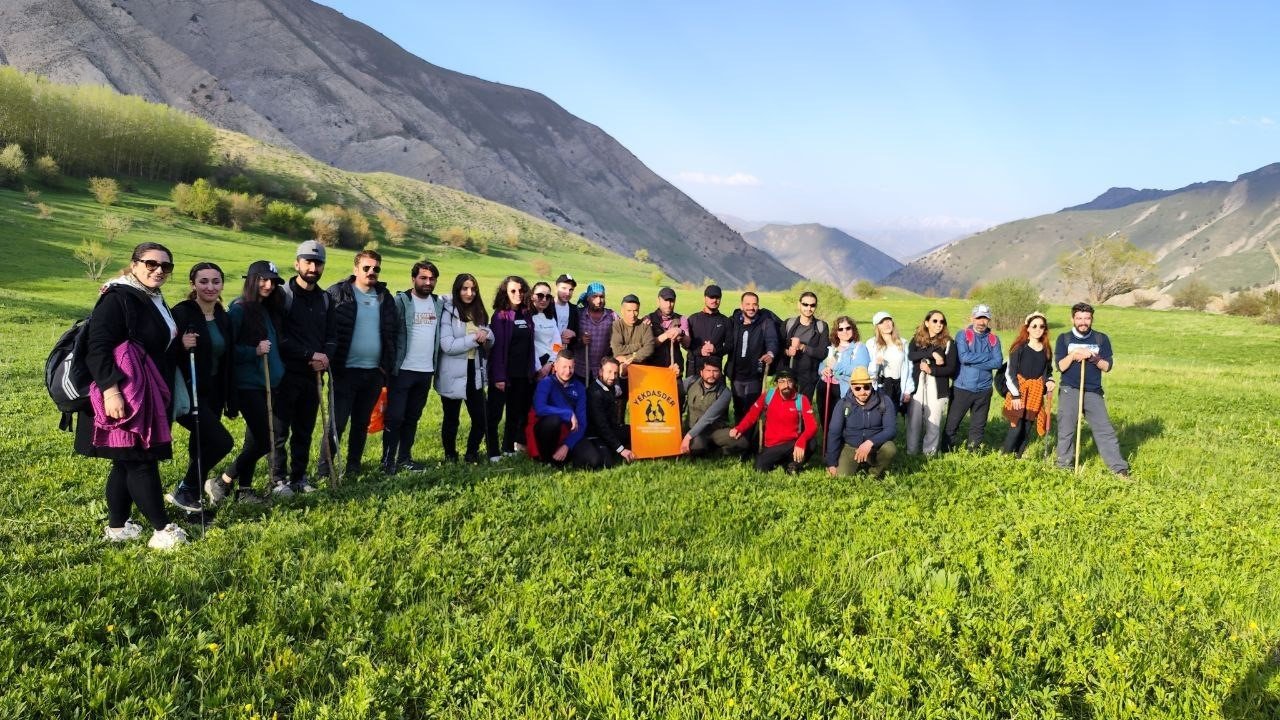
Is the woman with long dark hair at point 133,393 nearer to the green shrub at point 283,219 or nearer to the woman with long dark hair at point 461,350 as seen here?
the woman with long dark hair at point 461,350

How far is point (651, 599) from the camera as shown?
5055mm

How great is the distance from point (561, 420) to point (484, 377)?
1277mm

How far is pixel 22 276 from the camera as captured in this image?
35750 mm

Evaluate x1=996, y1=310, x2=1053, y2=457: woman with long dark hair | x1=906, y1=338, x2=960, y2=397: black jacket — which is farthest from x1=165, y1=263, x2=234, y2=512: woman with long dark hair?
x1=996, y1=310, x2=1053, y2=457: woman with long dark hair

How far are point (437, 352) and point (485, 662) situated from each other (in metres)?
5.08

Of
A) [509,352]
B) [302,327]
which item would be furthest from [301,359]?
[509,352]

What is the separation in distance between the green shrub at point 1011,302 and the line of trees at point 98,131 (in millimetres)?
97792

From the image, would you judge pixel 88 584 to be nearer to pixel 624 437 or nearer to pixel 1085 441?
pixel 624 437

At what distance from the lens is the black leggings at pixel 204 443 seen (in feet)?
19.3

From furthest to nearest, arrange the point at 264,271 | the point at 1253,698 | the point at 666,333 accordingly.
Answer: the point at 666,333 < the point at 264,271 < the point at 1253,698

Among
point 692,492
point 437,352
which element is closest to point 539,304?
point 437,352

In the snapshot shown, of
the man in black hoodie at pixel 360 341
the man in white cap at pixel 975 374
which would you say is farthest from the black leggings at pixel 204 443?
the man in white cap at pixel 975 374

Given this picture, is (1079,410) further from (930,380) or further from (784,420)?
(784,420)

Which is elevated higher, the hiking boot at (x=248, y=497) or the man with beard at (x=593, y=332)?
Result: the man with beard at (x=593, y=332)
